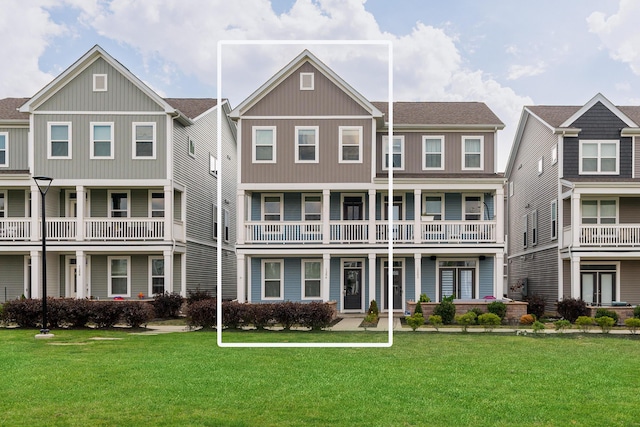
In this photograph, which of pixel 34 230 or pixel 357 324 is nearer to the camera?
pixel 357 324

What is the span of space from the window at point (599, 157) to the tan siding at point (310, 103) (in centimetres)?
942

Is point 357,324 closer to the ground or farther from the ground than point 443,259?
closer to the ground

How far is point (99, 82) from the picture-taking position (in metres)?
27.8

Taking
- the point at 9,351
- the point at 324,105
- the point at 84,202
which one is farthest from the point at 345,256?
the point at 9,351

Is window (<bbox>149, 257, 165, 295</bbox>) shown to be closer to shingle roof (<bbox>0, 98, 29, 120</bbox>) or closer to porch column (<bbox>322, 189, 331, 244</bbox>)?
porch column (<bbox>322, 189, 331, 244</bbox>)

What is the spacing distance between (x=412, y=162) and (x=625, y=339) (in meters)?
12.5

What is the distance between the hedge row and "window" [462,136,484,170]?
36.1ft

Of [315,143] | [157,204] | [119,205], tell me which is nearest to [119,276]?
[119,205]

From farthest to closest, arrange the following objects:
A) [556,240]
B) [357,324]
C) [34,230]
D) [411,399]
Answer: [556,240] < [34,230] < [357,324] < [411,399]

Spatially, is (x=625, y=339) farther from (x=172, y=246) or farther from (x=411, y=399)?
(x=172, y=246)

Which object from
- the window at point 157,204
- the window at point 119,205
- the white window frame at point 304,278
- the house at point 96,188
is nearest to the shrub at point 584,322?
the white window frame at point 304,278

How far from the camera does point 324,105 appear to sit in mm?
27500

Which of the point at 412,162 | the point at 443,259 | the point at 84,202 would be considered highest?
the point at 412,162

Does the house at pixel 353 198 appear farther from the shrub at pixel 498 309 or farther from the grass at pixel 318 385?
the grass at pixel 318 385
